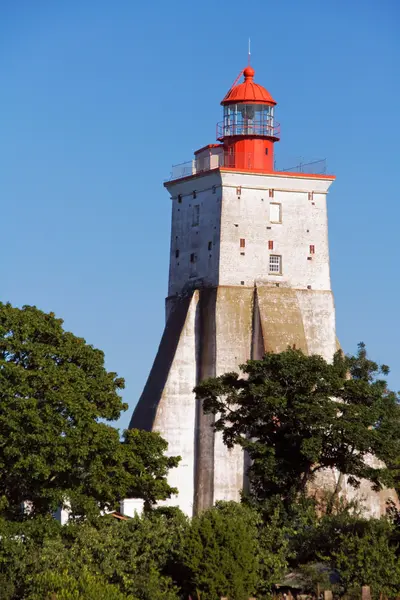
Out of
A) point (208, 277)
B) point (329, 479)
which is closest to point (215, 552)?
Answer: point (329, 479)

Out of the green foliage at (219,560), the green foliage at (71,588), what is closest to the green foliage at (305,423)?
the green foliage at (219,560)

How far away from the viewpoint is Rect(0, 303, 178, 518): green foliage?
53344 mm

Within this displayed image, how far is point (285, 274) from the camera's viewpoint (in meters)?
80.3

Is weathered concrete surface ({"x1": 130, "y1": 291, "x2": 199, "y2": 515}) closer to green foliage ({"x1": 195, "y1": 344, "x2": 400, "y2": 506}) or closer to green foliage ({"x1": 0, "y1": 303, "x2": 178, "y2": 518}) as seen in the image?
green foliage ({"x1": 195, "y1": 344, "x2": 400, "y2": 506})

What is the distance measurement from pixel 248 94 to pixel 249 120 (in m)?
1.17

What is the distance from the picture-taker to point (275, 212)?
80.5 meters

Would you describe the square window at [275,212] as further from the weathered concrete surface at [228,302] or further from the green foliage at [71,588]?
the green foliage at [71,588]

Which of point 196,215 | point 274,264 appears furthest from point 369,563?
point 196,215

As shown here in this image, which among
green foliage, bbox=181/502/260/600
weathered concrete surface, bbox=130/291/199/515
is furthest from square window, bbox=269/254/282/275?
green foliage, bbox=181/502/260/600

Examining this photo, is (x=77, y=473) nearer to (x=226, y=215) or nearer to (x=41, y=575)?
(x=41, y=575)

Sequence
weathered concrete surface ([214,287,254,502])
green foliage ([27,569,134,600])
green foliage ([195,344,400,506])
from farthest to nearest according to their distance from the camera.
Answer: weathered concrete surface ([214,287,254,502]) → green foliage ([195,344,400,506]) → green foliage ([27,569,134,600])

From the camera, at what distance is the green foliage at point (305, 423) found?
58.2 metres

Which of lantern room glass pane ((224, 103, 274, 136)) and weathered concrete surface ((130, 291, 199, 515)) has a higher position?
lantern room glass pane ((224, 103, 274, 136))

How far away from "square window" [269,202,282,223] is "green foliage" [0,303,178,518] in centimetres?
2420
